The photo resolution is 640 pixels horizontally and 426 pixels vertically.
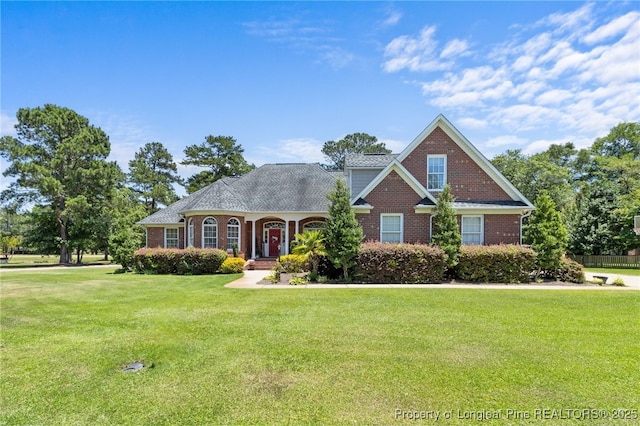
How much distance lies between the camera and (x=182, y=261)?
65.5ft

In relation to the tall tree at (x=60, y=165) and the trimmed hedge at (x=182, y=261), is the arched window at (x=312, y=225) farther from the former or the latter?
the tall tree at (x=60, y=165)

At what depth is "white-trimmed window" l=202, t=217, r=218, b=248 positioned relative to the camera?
22.9 meters

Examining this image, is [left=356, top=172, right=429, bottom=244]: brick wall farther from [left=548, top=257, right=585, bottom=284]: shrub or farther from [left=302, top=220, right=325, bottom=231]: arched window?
[left=302, top=220, right=325, bottom=231]: arched window

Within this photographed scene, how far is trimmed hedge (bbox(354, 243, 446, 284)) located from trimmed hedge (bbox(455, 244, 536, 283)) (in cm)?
144

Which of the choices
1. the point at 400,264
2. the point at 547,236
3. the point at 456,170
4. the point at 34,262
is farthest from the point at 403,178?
the point at 34,262

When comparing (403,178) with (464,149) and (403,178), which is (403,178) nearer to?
(403,178)

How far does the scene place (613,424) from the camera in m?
3.74

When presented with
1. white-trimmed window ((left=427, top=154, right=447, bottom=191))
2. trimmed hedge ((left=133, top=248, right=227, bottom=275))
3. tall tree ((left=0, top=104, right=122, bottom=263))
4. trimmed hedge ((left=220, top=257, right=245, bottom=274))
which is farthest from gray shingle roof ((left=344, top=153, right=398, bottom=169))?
tall tree ((left=0, top=104, right=122, bottom=263))

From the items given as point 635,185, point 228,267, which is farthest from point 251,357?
point 635,185

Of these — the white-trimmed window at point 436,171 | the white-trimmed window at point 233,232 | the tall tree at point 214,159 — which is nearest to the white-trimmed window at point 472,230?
the white-trimmed window at point 436,171

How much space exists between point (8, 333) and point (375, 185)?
600 inches

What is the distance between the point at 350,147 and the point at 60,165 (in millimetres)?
40633

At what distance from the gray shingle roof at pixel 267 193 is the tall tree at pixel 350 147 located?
2992cm

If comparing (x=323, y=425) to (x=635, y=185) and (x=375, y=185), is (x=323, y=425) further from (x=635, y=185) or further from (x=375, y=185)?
(x=635, y=185)
